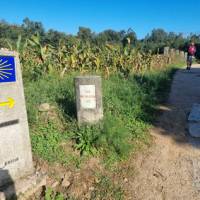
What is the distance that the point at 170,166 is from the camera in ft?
12.8

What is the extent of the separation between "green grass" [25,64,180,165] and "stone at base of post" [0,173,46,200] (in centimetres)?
52

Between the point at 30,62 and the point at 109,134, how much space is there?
22.0 feet

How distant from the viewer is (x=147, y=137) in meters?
4.69

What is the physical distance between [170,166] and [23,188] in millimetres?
2141

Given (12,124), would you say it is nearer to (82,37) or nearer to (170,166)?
(170,166)

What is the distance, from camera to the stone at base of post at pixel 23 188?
291 cm

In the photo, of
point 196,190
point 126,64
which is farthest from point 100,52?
point 196,190

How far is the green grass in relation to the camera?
4016 millimetres

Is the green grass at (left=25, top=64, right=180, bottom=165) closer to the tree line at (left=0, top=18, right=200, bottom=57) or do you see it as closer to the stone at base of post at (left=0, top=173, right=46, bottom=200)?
the stone at base of post at (left=0, top=173, right=46, bottom=200)

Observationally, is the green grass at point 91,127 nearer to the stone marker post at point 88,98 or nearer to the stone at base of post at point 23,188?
the stone marker post at point 88,98

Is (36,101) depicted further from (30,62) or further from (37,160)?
(30,62)

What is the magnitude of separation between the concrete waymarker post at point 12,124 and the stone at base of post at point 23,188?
0.06 metres

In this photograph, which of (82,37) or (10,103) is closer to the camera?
(10,103)

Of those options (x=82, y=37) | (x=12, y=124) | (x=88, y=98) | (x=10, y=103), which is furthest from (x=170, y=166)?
(x=82, y=37)
